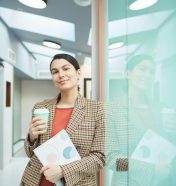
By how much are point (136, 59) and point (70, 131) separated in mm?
410

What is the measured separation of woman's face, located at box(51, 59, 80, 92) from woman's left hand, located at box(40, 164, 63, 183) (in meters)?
0.35

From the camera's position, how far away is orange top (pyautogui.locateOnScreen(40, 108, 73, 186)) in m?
1.05

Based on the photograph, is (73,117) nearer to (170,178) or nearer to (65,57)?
(65,57)

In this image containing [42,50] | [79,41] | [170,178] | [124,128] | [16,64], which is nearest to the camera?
[170,178]

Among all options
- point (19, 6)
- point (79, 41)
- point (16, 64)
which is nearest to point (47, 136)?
point (19, 6)

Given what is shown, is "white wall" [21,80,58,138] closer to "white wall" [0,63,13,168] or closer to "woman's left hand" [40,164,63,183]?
"white wall" [0,63,13,168]

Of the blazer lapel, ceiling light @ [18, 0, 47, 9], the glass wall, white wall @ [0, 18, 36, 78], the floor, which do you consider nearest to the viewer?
the glass wall

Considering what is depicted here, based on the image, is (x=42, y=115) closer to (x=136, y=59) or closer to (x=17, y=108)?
(x=136, y=59)

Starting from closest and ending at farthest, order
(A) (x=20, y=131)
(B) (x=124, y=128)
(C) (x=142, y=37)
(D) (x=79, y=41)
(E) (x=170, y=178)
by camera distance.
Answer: (E) (x=170, y=178), (C) (x=142, y=37), (B) (x=124, y=128), (D) (x=79, y=41), (A) (x=20, y=131)

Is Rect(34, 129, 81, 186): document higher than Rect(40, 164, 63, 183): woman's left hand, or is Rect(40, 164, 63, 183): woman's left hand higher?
Rect(34, 129, 81, 186): document

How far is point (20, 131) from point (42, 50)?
2.62 metres

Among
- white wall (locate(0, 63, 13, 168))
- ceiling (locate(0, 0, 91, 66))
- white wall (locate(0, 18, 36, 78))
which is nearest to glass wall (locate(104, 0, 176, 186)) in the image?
ceiling (locate(0, 0, 91, 66))

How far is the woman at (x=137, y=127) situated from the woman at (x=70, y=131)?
99mm

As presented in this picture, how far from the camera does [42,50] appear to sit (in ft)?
19.4
